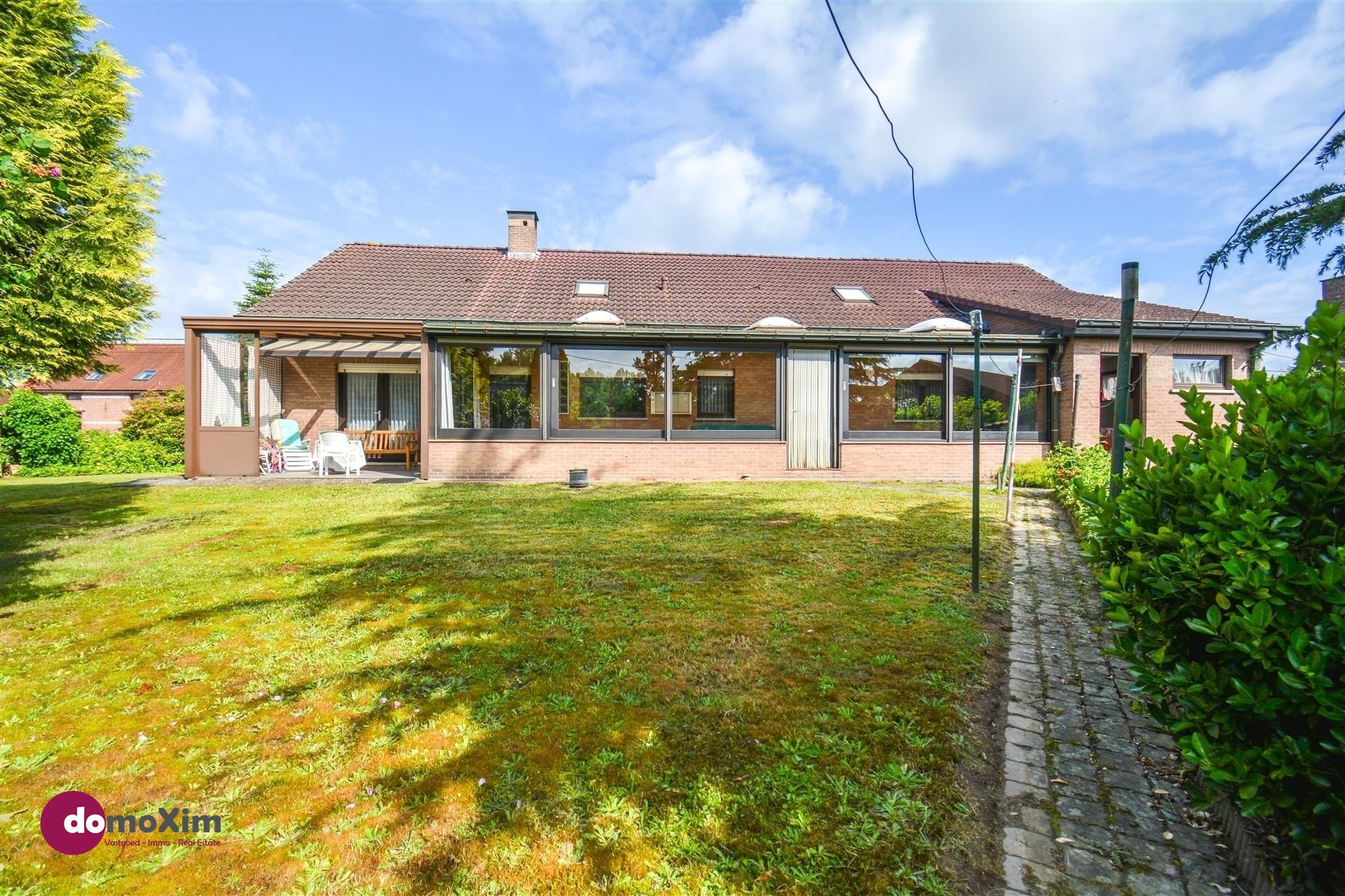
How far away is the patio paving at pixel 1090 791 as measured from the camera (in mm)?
1821

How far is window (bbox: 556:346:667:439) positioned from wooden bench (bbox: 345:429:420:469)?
5417 mm

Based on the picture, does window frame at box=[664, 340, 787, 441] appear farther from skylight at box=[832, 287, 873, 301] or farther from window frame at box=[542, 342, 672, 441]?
skylight at box=[832, 287, 873, 301]

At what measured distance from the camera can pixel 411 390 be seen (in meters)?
15.3

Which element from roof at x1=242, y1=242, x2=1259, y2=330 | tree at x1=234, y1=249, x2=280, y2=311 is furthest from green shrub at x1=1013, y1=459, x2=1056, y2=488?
tree at x1=234, y1=249, x2=280, y2=311

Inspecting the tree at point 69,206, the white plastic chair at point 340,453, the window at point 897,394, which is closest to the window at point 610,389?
the window at point 897,394

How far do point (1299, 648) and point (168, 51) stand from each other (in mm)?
15901

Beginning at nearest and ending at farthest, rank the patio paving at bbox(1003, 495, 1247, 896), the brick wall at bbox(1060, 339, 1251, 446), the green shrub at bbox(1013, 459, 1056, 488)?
the patio paving at bbox(1003, 495, 1247, 896)
the green shrub at bbox(1013, 459, 1056, 488)
the brick wall at bbox(1060, 339, 1251, 446)

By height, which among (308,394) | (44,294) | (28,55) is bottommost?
(308,394)

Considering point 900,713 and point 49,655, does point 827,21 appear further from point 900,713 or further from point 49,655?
point 49,655

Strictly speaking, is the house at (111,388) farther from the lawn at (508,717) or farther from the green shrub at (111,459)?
the lawn at (508,717)

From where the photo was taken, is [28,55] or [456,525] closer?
[456,525]

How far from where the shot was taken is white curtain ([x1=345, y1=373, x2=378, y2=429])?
49.2ft

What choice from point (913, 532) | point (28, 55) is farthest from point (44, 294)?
point (913, 532)

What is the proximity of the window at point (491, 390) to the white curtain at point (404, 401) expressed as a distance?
4.16 m
